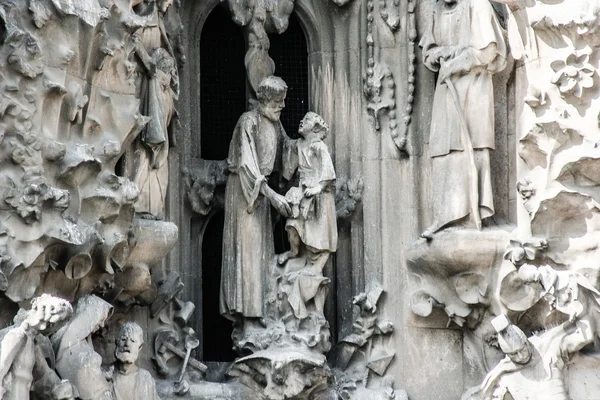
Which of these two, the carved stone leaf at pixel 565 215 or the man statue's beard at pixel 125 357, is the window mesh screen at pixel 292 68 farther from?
the man statue's beard at pixel 125 357

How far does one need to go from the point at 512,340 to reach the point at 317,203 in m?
1.85

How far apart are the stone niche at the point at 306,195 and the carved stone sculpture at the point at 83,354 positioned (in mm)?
15

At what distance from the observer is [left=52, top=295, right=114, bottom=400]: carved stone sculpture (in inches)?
701

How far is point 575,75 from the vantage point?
61.9 ft

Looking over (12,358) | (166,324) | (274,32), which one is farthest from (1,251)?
(274,32)

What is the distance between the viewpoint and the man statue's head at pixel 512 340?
18547 millimetres

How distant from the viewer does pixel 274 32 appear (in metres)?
20.1

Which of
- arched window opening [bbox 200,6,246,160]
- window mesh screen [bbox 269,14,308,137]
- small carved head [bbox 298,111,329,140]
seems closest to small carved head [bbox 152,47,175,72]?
arched window opening [bbox 200,6,246,160]

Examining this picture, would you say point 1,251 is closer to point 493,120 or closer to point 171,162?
point 171,162

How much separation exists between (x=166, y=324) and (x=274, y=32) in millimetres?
2427

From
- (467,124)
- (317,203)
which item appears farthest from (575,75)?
(317,203)

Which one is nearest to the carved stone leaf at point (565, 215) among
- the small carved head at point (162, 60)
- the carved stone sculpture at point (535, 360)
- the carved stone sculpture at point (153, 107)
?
the carved stone sculpture at point (535, 360)

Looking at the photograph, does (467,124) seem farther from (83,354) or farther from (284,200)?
(83,354)

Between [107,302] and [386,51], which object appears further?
[386,51]
